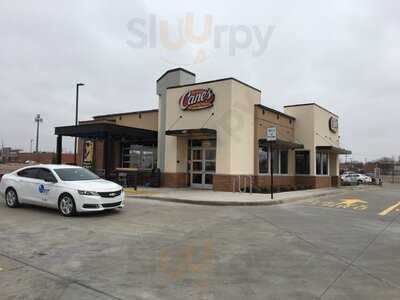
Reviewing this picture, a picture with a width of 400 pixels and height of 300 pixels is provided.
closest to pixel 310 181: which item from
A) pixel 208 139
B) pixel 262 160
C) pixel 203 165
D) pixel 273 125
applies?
pixel 273 125

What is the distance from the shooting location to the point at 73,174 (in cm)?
1274

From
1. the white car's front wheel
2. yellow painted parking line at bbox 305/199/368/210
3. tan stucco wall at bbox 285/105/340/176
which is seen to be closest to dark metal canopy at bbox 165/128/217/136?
yellow painted parking line at bbox 305/199/368/210

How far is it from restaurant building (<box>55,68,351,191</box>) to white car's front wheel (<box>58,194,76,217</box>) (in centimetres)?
977

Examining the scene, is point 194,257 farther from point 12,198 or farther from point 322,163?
point 322,163

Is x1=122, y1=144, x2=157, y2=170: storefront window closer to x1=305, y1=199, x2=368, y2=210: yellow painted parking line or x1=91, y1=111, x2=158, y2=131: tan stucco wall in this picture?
x1=91, y1=111, x2=158, y2=131: tan stucco wall

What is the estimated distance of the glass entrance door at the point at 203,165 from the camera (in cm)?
2317

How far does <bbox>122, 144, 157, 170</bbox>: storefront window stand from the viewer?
26172 mm

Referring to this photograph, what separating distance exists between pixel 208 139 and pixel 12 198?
12511 mm

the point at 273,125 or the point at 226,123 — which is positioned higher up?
the point at 273,125

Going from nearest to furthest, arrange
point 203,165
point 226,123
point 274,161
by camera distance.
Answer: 1. point 226,123
2. point 203,165
3. point 274,161

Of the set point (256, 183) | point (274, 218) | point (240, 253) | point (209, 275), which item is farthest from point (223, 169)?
point (209, 275)

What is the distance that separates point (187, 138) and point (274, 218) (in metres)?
12.6

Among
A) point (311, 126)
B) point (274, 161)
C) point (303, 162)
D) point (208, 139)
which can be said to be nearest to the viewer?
point (208, 139)

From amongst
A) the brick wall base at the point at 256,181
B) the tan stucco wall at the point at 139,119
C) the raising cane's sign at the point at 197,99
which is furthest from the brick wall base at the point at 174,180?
the raising cane's sign at the point at 197,99
